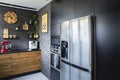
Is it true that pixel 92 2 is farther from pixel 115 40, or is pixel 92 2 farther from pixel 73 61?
pixel 73 61

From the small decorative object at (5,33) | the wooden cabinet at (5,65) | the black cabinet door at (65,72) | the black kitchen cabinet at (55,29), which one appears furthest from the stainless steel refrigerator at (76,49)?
the small decorative object at (5,33)

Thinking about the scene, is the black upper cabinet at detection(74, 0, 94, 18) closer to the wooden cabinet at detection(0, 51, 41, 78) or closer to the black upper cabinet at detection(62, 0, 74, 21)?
the black upper cabinet at detection(62, 0, 74, 21)

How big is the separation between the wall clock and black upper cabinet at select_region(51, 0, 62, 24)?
68.6 inches

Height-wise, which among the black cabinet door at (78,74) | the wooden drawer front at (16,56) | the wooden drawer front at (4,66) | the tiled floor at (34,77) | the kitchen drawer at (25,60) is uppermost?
the wooden drawer front at (16,56)

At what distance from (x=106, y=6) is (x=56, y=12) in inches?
63.8

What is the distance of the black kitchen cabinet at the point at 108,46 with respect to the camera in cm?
141

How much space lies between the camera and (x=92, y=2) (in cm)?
174

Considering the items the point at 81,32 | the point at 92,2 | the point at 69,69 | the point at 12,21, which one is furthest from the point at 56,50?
the point at 12,21

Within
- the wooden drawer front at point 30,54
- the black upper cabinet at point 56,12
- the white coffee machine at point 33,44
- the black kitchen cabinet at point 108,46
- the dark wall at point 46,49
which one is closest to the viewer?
the black kitchen cabinet at point 108,46

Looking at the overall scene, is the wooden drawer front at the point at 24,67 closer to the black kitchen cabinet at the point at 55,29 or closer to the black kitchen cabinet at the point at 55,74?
the black kitchen cabinet at the point at 55,74

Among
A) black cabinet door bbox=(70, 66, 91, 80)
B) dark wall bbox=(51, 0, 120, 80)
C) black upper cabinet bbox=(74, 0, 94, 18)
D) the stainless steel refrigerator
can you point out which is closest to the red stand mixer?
the stainless steel refrigerator

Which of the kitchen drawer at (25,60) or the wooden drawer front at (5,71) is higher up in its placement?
the kitchen drawer at (25,60)

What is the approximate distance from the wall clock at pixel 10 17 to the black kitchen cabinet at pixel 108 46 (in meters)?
3.35

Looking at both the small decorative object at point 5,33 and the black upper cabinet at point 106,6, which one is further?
the small decorative object at point 5,33
